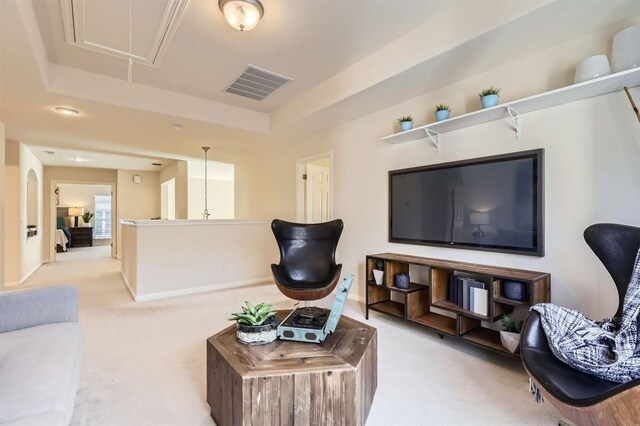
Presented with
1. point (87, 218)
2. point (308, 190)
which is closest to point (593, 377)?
point (308, 190)

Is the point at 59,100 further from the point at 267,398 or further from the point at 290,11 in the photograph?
the point at 267,398

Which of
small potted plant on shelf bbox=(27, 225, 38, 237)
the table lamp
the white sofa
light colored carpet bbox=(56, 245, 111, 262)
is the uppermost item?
the table lamp

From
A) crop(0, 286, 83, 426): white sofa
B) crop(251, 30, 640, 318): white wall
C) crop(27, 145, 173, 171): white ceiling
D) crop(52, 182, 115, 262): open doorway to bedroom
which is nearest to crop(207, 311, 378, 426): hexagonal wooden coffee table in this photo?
crop(0, 286, 83, 426): white sofa

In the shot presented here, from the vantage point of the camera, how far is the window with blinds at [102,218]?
470 inches

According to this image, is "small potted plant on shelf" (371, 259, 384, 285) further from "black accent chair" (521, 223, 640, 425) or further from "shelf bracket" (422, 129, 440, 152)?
"black accent chair" (521, 223, 640, 425)

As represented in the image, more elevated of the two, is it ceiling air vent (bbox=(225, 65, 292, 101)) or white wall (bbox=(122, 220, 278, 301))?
ceiling air vent (bbox=(225, 65, 292, 101))

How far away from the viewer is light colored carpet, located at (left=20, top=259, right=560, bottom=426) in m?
1.62

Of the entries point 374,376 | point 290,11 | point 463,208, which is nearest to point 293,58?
point 290,11

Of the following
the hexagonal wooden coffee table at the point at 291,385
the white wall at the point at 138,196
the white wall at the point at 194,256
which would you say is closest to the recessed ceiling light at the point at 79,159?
the white wall at the point at 138,196

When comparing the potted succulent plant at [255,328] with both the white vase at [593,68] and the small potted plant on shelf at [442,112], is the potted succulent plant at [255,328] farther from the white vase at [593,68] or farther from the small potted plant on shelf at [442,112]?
the white vase at [593,68]

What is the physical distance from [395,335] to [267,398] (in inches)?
68.7

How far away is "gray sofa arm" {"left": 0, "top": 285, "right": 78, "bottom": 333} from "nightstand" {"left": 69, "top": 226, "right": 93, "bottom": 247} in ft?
35.8

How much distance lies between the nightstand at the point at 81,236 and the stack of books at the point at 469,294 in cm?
1231

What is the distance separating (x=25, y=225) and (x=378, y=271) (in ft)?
19.7
